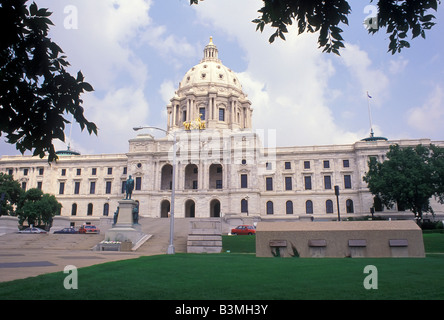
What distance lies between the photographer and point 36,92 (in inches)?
316

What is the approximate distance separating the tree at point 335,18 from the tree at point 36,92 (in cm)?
322

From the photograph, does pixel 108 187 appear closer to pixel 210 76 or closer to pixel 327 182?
pixel 210 76

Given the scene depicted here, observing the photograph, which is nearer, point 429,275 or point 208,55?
point 429,275

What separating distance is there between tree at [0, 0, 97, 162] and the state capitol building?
2459 inches

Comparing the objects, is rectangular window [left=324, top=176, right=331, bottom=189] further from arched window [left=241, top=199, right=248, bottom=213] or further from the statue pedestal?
the statue pedestal

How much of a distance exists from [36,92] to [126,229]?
30328 mm

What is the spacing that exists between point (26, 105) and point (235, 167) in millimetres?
68025

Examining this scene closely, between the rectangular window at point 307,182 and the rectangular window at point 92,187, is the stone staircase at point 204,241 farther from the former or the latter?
the rectangular window at point 92,187

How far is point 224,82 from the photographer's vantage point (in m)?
98.4

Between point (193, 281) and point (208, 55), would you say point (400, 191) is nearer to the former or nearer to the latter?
point (193, 281)

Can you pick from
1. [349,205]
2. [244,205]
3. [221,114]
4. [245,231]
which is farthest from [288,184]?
[245,231]
